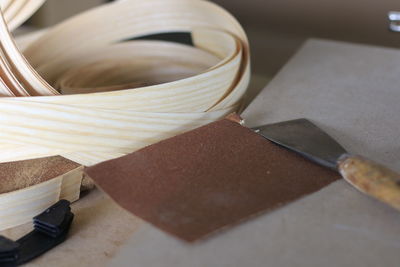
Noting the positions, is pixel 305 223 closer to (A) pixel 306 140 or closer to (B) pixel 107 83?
(A) pixel 306 140

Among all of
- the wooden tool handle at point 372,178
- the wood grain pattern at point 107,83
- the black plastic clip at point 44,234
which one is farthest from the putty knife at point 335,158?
the black plastic clip at point 44,234

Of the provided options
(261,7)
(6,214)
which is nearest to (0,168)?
(6,214)

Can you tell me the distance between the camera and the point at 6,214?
57cm

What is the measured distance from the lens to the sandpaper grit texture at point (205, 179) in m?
0.48

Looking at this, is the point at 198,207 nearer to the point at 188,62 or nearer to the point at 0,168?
the point at 0,168

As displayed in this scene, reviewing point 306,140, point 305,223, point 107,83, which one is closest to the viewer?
A: point 305,223

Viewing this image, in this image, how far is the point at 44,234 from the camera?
22.0 inches

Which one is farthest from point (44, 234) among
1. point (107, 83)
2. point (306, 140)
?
point (107, 83)

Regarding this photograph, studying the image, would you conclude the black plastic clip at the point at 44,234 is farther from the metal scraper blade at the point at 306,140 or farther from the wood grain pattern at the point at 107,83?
the metal scraper blade at the point at 306,140

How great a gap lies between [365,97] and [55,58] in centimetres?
55

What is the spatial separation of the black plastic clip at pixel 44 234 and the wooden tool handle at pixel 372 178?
1.02 feet

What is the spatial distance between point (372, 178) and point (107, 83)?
574 millimetres

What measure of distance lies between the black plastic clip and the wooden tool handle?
312mm

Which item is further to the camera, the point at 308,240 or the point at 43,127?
the point at 43,127
